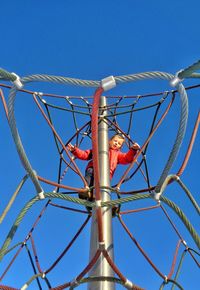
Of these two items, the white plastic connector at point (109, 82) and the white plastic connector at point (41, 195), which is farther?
the white plastic connector at point (41, 195)

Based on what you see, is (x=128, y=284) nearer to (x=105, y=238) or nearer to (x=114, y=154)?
(x=105, y=238)

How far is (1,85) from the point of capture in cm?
561

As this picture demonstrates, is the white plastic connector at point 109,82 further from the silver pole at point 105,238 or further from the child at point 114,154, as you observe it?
the child at point 114,154

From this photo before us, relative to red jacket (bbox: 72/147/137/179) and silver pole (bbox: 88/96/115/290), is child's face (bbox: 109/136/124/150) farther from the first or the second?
silver pole (bbox: 88/96/115/290)

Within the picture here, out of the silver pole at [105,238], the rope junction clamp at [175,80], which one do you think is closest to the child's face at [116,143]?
the silver pole at [105,238]

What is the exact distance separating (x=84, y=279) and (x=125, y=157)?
3.01 m

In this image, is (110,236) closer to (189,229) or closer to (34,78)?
(189,229)

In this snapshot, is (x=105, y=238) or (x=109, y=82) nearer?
(x=109, y=82)

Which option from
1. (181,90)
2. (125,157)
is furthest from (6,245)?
(125,157)

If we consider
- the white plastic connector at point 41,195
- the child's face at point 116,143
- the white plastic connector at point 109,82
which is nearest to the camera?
the white plastic connector at point 109,82

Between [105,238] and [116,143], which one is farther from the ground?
[116,143]

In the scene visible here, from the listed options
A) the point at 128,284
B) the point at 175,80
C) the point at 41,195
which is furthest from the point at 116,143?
the point at 175,80

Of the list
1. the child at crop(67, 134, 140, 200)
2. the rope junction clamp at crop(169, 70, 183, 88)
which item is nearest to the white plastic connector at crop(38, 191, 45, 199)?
the rope junction clamp at crop(169, 70, 183, 88)

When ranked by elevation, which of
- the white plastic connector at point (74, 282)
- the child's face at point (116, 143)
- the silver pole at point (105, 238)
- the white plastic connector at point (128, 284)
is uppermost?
the child's face at point (116, 143)
